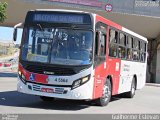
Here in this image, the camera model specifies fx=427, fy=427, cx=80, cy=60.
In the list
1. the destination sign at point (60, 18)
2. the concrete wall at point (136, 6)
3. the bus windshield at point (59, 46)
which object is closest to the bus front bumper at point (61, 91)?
the bus windshield at point (59, 46)

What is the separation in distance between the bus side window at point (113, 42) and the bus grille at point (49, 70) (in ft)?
8.08

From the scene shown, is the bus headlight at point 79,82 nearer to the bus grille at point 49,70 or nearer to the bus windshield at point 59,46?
the bus grille at point 49,70

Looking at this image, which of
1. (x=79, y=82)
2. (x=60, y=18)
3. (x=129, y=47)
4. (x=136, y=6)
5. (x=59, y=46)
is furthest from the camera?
(x=136, y=6)

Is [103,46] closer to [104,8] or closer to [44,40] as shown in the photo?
[44,40]

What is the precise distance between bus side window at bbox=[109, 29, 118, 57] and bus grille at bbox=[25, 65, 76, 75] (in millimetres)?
2463

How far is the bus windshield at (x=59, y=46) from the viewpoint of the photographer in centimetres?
1222

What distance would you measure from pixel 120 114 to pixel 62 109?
1763mm

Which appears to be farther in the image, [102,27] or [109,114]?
[102,27]

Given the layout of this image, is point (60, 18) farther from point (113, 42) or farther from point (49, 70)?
point (113, 42)

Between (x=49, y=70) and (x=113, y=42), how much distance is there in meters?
3.15

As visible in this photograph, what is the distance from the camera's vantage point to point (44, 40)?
1251cm

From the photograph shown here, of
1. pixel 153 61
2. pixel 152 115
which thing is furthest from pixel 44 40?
pixel 153 61

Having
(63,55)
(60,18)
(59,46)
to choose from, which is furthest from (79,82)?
(60,18)

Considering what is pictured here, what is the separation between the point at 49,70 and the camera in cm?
1221
